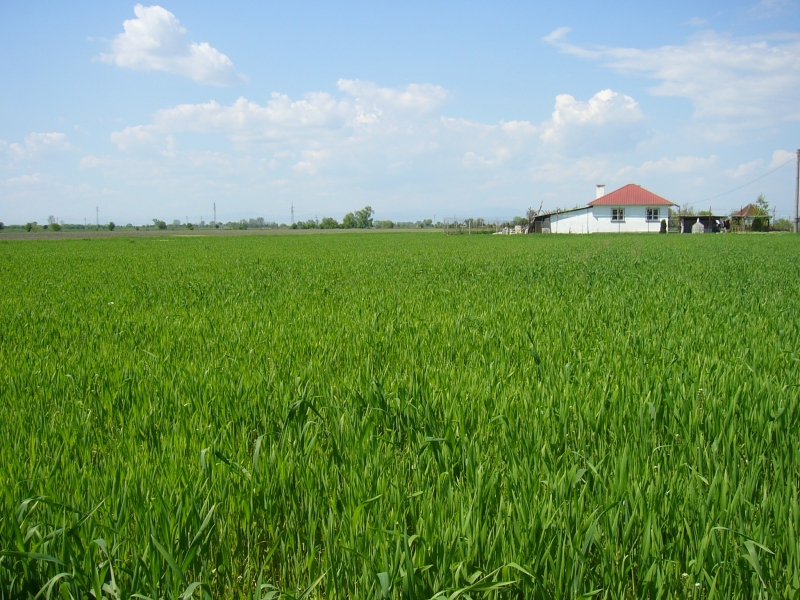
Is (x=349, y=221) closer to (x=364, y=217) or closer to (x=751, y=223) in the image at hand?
(x=364, y=217)

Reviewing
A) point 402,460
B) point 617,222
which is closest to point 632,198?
point 617,222

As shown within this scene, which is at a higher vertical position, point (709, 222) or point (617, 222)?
point (617, 222)

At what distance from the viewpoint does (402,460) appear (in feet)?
8.80

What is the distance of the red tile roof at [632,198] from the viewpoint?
66.6 metres

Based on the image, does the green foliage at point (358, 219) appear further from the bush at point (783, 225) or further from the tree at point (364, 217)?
the bush at point (783, 225)

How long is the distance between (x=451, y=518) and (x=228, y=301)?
7509 mm

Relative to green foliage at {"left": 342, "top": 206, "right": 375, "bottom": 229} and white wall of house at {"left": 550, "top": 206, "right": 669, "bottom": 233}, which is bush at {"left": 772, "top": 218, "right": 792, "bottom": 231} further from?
green foliage at {"left": 342, "top": 206, "right": 375, "bottom": 229}

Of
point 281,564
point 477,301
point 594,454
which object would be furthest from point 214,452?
point 477,301

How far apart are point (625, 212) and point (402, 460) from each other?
7098 cm

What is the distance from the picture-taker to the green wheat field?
1823 millimetres

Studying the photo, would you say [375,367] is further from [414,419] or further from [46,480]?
[46,480]

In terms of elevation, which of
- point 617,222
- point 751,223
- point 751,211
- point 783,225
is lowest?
point 783,225

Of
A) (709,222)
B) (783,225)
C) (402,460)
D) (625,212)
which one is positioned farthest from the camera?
(783,225)

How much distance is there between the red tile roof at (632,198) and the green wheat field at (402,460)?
216 ft
